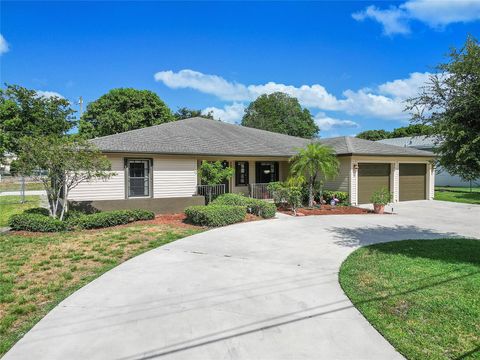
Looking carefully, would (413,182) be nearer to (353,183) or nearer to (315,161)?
(353,183)

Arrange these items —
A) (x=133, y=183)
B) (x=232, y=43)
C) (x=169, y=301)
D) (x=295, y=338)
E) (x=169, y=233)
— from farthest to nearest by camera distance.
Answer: (x=232, y=43) < (x=133, y=183) < (x=169, y=233) < (x=169, y=301) < (x=295, y=338)

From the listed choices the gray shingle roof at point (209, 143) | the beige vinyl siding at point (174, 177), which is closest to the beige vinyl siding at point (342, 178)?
the gray shingle roof at point (209, 143)

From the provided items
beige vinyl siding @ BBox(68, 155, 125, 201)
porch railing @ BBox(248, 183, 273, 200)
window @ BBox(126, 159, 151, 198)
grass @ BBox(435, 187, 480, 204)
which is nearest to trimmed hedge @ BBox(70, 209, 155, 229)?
beige vinyl siding @ BBox(68, 155, 125, 201)

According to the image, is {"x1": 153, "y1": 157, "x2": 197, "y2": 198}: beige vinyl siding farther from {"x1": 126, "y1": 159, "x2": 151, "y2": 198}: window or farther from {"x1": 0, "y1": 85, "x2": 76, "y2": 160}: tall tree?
{"x1": 0, "y1": 85, "x2": 76, "y2": 160}: tall tree

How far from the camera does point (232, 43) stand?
15.4m

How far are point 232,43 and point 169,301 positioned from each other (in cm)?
1341

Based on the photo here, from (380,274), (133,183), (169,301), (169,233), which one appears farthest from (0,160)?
(380,274)

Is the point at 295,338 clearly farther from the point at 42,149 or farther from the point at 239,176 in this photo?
the point at 239,176

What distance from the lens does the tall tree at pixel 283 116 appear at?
4712cm

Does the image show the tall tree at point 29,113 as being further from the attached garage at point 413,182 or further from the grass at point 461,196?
the grass at point 461,196

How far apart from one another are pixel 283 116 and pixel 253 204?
122 ft

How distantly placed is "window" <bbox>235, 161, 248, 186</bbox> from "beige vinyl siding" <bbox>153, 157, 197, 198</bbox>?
11.4 ft

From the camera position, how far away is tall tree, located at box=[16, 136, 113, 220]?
10203 mm

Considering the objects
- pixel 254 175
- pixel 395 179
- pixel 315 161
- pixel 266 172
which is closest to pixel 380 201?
pixel 315 161
